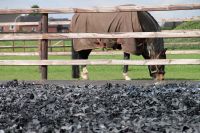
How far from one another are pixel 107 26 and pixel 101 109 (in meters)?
6.76

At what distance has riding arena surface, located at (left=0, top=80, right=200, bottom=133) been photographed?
423cm

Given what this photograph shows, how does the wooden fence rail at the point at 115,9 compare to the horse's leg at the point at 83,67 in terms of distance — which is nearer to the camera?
the wooden fence rail at the point at 115,9

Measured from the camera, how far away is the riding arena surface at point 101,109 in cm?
423

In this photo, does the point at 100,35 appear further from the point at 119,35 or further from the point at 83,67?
the point at 83,67

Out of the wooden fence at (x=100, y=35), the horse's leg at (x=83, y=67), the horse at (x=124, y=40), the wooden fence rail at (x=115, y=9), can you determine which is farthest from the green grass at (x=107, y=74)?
the wooden fence rail at (x=115, y=9)

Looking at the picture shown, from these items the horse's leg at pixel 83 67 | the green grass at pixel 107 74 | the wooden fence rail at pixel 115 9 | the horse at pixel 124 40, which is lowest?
the green grass at pixel 107 74

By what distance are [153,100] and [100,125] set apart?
4.95 feet

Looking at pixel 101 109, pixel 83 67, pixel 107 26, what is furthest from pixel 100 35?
pixel 101 109

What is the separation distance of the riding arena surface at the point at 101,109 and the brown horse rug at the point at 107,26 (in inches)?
162

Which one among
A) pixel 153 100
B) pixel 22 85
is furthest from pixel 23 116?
pixel 22 85

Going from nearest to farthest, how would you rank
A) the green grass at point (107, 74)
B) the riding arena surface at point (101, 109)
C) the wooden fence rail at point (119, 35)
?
the riding arena surface at point (101, 109) < the wooden fence rail at point (119, 35) < the green grass at point (107, 74)

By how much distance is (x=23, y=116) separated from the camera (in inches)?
189

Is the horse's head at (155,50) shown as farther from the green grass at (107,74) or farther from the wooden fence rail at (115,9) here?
the wooden fence rail at (115,9)

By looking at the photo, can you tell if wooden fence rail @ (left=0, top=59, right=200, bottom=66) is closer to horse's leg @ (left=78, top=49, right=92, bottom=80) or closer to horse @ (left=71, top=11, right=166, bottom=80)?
horse @ (left=71, top=11, right=166, bottom=80)
